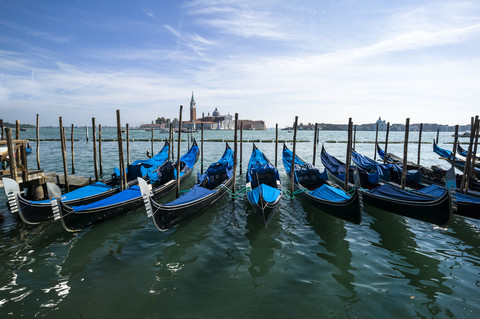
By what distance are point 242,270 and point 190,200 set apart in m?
2.77

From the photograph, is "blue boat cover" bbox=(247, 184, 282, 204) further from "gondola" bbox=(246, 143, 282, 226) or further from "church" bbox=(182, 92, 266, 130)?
"church" bbox=(182, 92, 266, 130)

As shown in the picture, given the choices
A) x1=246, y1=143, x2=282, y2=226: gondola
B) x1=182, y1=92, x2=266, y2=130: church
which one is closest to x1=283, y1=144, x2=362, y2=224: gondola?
x1=246, y1=143, x2=282, y2=226: gondola

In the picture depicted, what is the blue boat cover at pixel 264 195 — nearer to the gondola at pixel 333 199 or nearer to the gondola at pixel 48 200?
the gondola at pixel 333 199

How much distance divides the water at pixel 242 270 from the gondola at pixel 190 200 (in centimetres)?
38

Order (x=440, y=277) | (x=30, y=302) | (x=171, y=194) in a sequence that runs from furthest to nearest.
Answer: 1. (x=171, y=194)
2. (x=440, y=277)
3. (x=30, y=302)

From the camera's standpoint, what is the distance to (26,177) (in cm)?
773

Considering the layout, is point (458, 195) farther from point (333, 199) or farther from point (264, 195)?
point (264, 195)

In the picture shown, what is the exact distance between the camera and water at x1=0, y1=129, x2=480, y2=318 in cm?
369

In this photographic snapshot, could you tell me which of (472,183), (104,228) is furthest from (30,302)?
(472,183)

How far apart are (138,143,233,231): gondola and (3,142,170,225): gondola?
255 centimetres

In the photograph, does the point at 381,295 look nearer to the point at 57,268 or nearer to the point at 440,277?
the point at 440,277

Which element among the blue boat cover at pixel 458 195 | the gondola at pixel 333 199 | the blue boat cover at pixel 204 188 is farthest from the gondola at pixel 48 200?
the blue boat cover at pixel 458 195

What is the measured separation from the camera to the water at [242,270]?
145 inches

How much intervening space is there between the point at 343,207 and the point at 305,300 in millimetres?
2738
